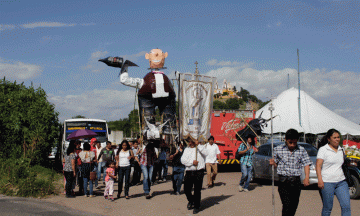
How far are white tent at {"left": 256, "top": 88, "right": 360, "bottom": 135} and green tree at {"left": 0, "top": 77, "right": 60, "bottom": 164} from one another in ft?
57.1

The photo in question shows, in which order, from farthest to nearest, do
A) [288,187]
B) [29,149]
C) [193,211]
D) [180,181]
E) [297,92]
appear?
[297,92]
[29,149]
[180,181]
[193,211]
[288,187]

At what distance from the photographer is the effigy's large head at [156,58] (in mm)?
12305

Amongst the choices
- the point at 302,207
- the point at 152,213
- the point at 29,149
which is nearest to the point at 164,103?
the point at 152,213

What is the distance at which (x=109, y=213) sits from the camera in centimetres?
888

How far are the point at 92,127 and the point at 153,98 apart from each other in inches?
444

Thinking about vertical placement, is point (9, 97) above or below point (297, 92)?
below

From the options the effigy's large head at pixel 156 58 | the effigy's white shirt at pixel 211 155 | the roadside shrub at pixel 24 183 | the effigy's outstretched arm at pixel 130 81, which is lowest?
the roadside shrub at pixel 24 183

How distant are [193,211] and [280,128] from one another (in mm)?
23195

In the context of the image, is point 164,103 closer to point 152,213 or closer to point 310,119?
point 152,213

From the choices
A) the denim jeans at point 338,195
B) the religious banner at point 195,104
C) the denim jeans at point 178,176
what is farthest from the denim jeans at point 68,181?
the denim jeans at point 338,195

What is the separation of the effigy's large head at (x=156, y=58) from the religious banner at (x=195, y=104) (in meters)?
1.30

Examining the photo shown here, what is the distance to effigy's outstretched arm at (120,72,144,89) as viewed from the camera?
37.1 feet

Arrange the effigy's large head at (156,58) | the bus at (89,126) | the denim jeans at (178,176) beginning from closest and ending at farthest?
the denim jeans at (178,176), the effigy's large head at (156,58), the bus at (89,126)

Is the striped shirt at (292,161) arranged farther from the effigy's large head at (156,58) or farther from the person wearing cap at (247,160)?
the effigy's large head at (156,58)
